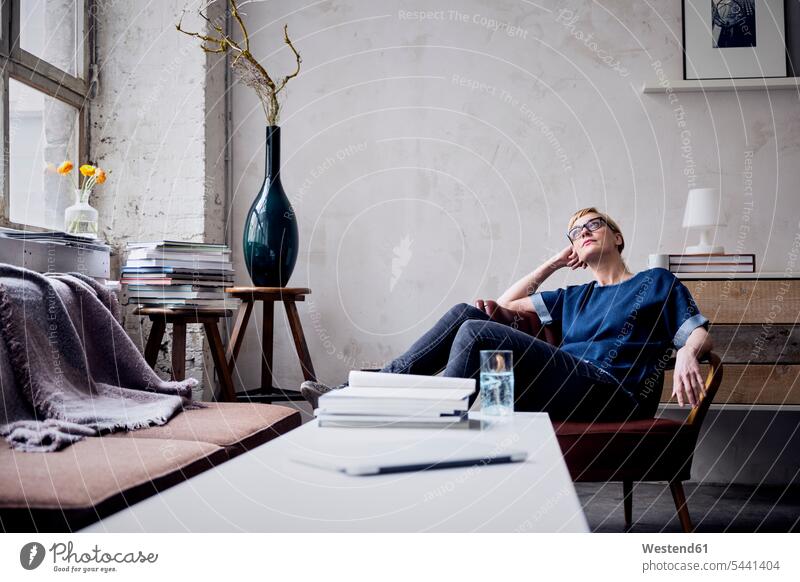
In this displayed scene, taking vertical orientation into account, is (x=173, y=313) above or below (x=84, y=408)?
above

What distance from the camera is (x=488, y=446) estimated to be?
3.36ft

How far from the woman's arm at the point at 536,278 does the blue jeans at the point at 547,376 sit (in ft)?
1.34

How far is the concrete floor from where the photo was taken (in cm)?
221

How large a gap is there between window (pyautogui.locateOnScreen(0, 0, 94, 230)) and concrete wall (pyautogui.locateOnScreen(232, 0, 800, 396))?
63cm

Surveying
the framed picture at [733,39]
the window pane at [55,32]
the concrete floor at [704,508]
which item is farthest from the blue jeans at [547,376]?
the window pane at [55,32]

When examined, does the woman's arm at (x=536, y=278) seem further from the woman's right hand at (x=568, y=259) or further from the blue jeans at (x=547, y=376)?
the blue jeans at (x=547, y=376)

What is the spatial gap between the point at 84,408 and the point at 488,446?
3.32 ft

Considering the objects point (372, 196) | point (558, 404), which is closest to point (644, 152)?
point (372, 196)

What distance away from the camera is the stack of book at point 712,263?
2.59 m

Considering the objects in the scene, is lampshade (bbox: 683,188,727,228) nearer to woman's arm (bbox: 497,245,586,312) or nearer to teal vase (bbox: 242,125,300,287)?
woman's arm (bbox: 497,245,586,312)

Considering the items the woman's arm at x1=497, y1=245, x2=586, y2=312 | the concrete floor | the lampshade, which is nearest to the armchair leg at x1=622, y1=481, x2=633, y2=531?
the concrete floor

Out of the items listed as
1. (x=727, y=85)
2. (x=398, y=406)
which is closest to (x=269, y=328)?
(x=398, y=406)
